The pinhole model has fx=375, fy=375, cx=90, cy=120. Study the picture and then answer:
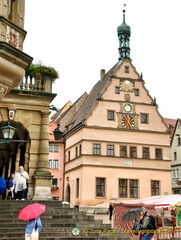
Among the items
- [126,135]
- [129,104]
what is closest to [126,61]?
[129,104]

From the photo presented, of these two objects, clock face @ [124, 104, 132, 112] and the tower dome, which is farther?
the tower dome

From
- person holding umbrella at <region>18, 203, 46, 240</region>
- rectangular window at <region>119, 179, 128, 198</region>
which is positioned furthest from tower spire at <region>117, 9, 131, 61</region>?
person holding umbrella at <region>18, 203, 46, 240</region>

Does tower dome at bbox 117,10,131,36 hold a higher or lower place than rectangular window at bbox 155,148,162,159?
higher

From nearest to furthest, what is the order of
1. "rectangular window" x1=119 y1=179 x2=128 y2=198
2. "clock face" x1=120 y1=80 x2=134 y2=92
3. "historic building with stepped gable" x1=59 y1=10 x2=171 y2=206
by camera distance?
"historic building with stepped gable" x1=59 y1=10 x2=171 y2=206 < "rectangular window" x1=119 y1=179 x2=128 y2=198 < "clock face" x1=120 y1=80 x2=134 y2=92

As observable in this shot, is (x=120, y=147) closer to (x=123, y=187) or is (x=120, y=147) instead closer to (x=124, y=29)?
(x=123, y=187)

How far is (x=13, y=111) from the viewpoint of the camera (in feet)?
50.4

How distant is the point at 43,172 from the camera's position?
15.1 meters

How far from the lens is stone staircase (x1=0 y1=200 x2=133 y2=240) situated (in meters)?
11.4

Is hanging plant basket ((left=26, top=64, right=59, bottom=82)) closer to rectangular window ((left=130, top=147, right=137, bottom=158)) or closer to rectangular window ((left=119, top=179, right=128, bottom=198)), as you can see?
rectangular window ((left=119, top=179, right=128, bottom=198))

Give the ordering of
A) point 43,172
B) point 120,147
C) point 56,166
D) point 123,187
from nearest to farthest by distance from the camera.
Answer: point 43,172, point 123,187, point 120,147, point 56,166

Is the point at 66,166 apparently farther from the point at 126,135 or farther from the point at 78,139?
the point at 126,135

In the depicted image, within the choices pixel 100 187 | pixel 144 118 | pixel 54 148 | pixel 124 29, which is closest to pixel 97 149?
pixel 100 187

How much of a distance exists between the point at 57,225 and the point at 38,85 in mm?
6252

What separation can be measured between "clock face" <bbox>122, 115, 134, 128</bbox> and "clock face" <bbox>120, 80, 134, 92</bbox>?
111 inches
